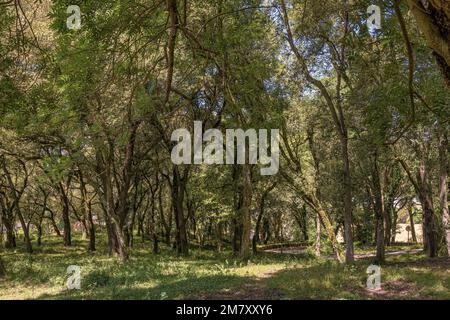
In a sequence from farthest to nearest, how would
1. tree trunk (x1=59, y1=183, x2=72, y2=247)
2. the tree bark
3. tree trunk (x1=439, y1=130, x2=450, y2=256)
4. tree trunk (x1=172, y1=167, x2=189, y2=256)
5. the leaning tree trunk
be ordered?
tree trunk (x1=59, y1=183, x2=72, y2=247)
tree trunk (x1=172, y1=167, x2=189, y2=256)
the leaning tree trunk
tree trunk (x1=439, y1=130, x2=450, y2=256)
the tree bark

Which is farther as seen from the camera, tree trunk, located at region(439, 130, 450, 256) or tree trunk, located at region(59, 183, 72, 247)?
tree trunk, located at region(59, 183, 72, 247)

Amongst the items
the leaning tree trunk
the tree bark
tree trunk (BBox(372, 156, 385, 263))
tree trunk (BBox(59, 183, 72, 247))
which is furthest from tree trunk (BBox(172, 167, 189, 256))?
→ the tree bark

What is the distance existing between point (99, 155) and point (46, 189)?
17.6 m

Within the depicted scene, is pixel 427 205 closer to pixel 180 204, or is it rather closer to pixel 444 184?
pixel 444 184

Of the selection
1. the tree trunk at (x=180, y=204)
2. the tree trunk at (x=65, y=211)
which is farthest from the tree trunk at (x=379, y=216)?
the tree trunk at (x=65, y=211)

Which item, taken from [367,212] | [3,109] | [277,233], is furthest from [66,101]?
[277,233]

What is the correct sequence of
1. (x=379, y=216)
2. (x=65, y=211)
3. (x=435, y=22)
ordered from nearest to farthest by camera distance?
(x=435, y=22)
(x=379, y=216)
(x=65, y=211)

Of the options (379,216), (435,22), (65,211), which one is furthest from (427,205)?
(65,211)

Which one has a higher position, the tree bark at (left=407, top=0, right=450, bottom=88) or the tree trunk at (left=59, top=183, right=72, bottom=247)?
the tree bark at (left=407, top=0, right=450, bottom=88)

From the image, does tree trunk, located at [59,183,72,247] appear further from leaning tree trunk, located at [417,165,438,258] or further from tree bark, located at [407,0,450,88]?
tree bark, located at [407,0,450,88]

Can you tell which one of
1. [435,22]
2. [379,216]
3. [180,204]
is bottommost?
[379,216]

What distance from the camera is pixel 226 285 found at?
34.2 feet

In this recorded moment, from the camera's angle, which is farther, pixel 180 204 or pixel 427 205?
pixel 180 204

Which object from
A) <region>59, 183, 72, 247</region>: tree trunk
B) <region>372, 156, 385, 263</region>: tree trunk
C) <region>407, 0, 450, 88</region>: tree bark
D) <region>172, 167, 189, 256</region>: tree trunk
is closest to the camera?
<region>407, 0, 450, 88</region>: tree bark
